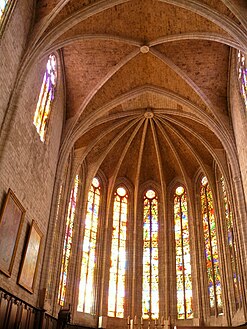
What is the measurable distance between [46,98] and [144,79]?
17.8 feet

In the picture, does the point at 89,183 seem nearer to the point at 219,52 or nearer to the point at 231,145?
the point at 231,145

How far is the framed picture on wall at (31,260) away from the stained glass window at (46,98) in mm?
3460

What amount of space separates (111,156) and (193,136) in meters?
4.87

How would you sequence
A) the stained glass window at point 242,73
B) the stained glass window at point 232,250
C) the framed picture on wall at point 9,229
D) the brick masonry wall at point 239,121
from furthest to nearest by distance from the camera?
the stained glass window at point 232,250 < the brick masonry wall at point 239,121 < the stained glass window at point 242,73 < the framed picture on wall at point 9,229

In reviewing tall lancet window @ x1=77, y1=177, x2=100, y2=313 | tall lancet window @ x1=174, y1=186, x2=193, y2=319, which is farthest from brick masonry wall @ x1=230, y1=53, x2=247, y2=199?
tall lancet window @ x1=77, y1=177, x2=100, y2=313

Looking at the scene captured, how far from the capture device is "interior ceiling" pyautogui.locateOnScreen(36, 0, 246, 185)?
13.4 m

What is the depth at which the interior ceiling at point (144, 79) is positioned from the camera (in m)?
13.4

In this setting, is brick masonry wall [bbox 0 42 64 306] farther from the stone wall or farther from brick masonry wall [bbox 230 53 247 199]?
brick masonry wall [bbox 230 53 247 199]

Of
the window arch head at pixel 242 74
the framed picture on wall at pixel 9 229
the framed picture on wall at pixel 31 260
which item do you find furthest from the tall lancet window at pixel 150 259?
the framed picture on wall at pixel 9 229

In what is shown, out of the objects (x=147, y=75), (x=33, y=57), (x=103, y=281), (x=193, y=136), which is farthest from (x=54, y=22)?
(x=103, y=281)

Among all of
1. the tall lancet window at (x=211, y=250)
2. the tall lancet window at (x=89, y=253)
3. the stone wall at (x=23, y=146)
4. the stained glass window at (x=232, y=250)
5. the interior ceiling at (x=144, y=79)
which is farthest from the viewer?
the tall lancet window at (x=89, y=253)

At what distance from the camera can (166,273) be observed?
19.5 m

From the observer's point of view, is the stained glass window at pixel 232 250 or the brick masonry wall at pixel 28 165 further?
the stained glass window at pixel 232 250

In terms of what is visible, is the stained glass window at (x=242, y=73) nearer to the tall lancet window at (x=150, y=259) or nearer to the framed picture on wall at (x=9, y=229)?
the framed picture on wall at (x=9, y=229)
